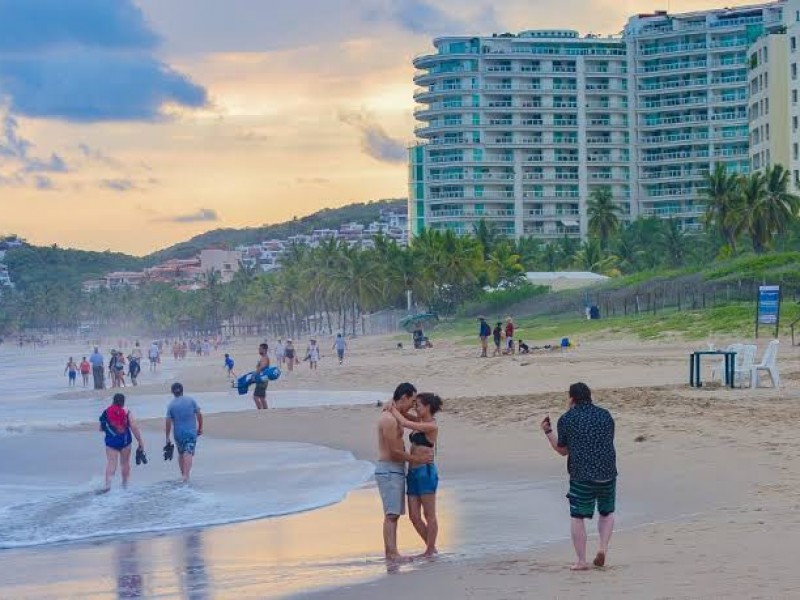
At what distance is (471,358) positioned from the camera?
1747 inches

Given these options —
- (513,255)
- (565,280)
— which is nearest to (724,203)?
(565,280)

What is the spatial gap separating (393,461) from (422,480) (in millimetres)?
282

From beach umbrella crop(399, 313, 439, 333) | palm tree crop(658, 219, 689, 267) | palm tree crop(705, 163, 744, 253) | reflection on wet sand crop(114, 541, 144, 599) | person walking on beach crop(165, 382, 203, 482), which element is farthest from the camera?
palm tree crop(658, 219, 689, 267)

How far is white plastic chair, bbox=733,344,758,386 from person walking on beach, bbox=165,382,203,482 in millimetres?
9611

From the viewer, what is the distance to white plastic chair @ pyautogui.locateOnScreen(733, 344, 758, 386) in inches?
919

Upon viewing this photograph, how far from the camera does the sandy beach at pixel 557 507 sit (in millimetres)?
9641

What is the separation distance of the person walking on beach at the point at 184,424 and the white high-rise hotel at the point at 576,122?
10775 centimetres

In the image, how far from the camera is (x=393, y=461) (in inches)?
444

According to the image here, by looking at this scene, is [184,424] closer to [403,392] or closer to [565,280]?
[403,392]

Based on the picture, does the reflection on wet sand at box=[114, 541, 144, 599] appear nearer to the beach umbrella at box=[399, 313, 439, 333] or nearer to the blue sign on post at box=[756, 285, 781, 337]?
the blue sign on post at box=[756, 285, 781, 337]

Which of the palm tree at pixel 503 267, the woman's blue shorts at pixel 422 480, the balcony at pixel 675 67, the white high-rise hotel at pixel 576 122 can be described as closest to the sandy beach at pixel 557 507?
the woman's blue shorts at pixel 422 480

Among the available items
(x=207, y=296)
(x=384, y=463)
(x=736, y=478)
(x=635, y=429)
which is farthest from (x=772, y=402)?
(x=207, y=296)

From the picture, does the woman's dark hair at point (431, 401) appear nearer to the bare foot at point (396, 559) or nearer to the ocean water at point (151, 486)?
the bare foot at point (396, 559)

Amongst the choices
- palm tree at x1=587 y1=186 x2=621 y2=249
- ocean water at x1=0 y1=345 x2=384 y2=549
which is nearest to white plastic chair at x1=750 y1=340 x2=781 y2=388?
ocean water at x1=0 y1=345 x2=384 y2=549
